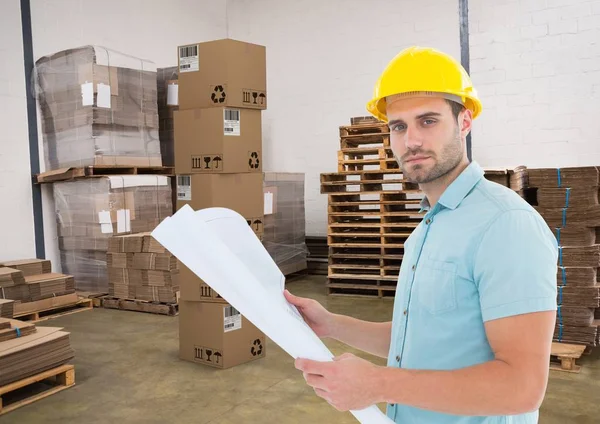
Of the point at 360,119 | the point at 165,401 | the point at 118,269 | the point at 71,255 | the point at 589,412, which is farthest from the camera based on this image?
the point at 360,119

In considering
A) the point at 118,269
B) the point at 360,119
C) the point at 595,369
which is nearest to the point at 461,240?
the point at 595,369

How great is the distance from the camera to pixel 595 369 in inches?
182

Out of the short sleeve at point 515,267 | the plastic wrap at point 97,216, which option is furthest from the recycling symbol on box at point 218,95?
the short sleeve at point 515,267

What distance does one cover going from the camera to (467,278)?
1.23 meters

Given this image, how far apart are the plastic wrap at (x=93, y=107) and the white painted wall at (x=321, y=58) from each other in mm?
3044

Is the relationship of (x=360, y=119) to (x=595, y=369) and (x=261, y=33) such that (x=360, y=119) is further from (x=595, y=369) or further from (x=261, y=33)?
(x=595, y=369)

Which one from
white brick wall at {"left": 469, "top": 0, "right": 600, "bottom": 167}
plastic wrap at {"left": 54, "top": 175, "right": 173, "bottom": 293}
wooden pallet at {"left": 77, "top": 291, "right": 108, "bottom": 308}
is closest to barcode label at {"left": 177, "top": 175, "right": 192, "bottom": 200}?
plastic wrap at {"left": 54, "top": 175, "right": 173, "bottom": 293}

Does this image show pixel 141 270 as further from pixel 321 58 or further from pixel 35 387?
pixel 321 58

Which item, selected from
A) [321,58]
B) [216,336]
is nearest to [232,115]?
[216,336]

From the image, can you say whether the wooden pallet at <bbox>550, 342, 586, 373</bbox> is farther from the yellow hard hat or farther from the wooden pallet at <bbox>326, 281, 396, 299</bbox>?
the yellow hard hat

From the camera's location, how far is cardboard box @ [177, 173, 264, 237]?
4840mm

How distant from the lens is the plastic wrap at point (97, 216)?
7.23 m

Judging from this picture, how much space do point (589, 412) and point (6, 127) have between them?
24.2ft

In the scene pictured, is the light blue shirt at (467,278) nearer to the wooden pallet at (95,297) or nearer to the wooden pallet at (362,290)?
the wooden pallet at (362,290)
